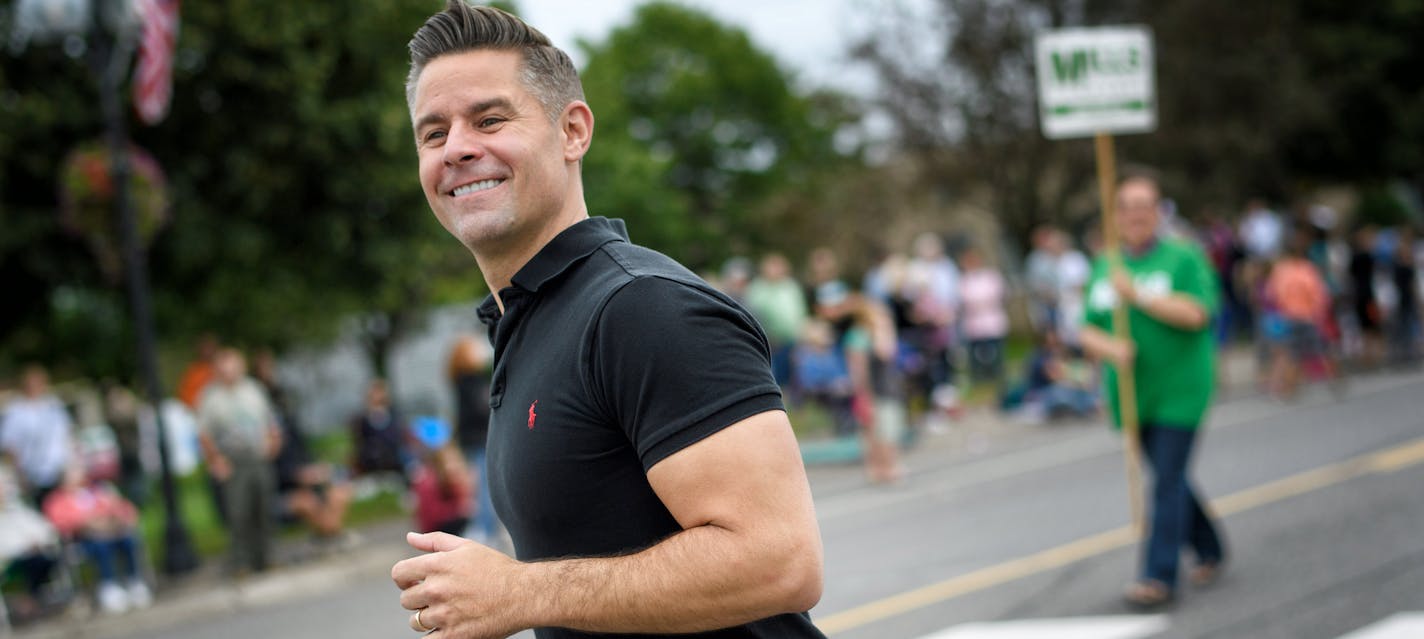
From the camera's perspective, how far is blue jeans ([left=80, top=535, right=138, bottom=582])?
35.3 ft

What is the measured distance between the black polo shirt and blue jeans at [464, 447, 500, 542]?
8.82 m

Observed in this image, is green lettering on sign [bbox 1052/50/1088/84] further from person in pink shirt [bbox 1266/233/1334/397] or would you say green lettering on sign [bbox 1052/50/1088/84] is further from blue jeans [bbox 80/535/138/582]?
blue jeans [bbox 80/535/138/582]

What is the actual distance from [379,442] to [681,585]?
13495 mm

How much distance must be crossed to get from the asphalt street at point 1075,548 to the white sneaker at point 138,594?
341mm

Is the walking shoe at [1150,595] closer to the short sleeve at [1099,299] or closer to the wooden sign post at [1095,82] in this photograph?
the short sleeve at [1099,299]

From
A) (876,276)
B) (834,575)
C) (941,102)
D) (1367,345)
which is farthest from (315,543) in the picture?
(941,102)

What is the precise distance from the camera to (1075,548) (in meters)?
8.41

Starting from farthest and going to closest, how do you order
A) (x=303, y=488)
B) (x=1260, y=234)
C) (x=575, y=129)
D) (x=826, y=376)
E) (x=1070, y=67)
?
(x=1260, y=234) → (x=826, y=376) → (x=303, y=488) → (x=1070, y=67) → (x=575, y=129)

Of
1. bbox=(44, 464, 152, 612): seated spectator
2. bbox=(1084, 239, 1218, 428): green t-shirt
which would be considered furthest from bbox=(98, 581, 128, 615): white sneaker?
bbox=(1084, 239, 1218, 428): green t-shirt

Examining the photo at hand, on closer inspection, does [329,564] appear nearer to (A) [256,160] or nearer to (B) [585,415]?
(A) [256,160]

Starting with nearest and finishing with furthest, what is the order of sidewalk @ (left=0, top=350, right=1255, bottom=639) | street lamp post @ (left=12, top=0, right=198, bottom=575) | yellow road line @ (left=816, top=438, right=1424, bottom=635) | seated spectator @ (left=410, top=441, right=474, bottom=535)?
yellow road line @ (left=816, top=438, right=1424, bottom=635)
seated spectator @ (left=410, top=441, right=474, bottom=535)
sidewalk @ (left=0, top=350, right=1255, bottom=639)
street lamp post @ (left=12, top=0, right=198, bottom=575)

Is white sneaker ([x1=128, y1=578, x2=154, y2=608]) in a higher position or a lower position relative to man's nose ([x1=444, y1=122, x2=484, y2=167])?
lower

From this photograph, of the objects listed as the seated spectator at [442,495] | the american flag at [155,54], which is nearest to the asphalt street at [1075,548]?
the seated spectator at [442,495]

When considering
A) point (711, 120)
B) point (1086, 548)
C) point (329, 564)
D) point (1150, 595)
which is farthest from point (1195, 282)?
point (711, 120)
